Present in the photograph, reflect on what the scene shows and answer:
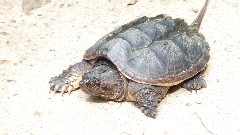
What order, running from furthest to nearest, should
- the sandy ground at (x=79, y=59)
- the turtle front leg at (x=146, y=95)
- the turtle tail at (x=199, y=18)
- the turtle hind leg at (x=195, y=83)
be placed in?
the turtle tail at (x=199, y=18), the turtle hind leg at (x=195, y=83), the turtle front leg at (x=146, y=95), the sandy ground at (x=79, y=59)

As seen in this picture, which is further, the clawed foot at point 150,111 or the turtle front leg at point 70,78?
the turtle front leg at point 70,78

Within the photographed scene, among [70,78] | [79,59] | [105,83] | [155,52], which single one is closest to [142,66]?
[155,52]

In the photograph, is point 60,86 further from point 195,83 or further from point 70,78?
point 195,83

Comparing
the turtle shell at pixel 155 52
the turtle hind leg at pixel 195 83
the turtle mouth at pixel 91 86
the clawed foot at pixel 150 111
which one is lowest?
the clawed foot at pixel 150 111

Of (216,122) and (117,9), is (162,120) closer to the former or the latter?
(216,122)

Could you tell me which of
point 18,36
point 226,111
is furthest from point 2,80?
point 226,111

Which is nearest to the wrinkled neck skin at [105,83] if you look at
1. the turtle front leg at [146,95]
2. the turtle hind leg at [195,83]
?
the turtle front leg at [146,95]

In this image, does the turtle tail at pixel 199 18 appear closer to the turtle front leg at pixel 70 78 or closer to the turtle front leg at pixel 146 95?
the turtle front leg at pixel 146 95
